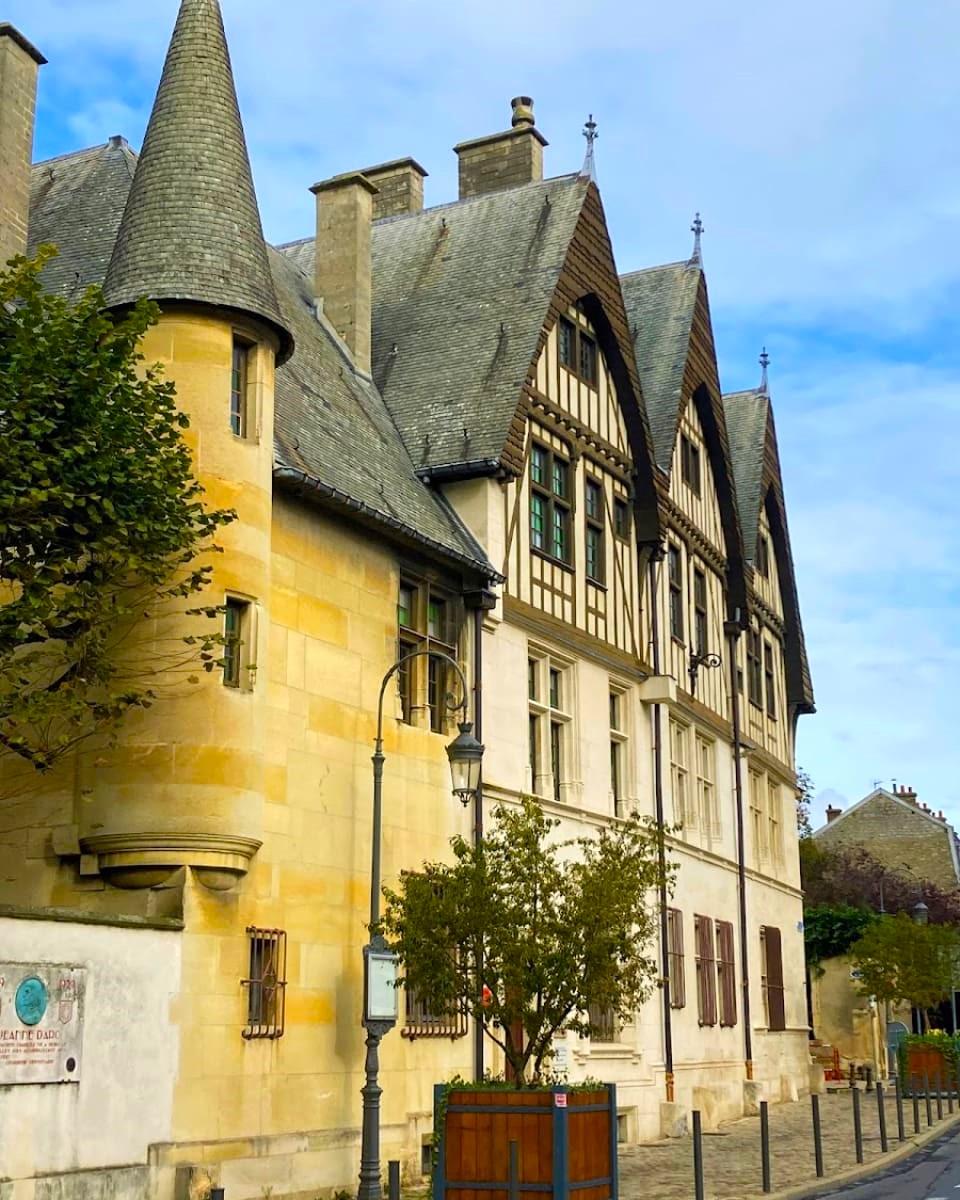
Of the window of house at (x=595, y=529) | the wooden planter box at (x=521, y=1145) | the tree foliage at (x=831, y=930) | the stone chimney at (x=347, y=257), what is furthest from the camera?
the tree foliage at (x=831, y=930)

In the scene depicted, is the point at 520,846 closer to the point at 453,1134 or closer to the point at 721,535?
the point at 453,1134

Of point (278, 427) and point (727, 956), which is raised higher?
point (278, 427)

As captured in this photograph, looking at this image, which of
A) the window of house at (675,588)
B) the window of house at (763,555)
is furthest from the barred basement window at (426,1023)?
the window of house at (763,555)

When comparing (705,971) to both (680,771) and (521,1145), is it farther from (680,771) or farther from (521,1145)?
(521,1145)

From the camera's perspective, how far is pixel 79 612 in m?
14.0

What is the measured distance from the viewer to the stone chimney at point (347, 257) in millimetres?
24578

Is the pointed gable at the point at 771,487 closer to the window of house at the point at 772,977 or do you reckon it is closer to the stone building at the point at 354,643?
the stone building at the point at 354,643

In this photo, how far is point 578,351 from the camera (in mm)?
26141

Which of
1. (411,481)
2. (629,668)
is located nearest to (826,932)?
(629,668)

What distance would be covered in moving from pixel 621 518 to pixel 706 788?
7.27 m

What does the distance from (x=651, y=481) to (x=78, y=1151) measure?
1665cm

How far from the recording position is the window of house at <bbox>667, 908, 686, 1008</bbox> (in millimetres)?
27391

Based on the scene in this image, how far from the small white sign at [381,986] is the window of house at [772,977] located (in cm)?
2011

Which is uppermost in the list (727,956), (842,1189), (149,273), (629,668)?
(149,273)
